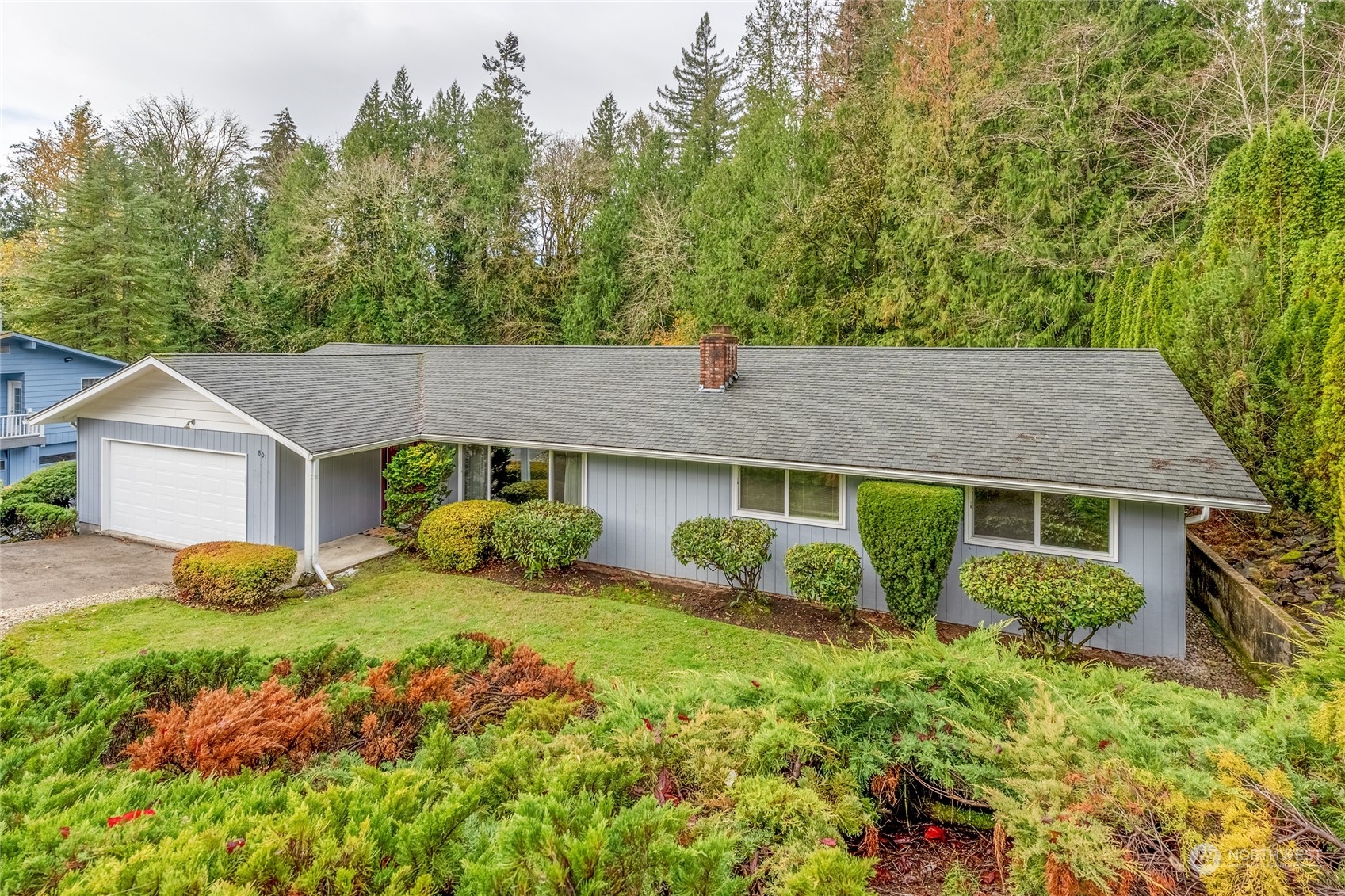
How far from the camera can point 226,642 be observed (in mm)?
7902

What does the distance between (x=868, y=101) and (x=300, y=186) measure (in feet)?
77.3

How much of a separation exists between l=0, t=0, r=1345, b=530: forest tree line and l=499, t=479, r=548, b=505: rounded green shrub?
35.7 feet

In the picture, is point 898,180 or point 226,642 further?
point 898,180

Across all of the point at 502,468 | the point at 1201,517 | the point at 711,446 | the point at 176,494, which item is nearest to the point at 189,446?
the point at 176,494

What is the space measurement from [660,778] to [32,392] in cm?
2713

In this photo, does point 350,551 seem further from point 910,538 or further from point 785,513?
point 910,538

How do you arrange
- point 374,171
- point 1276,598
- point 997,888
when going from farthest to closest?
1. point 374,171
2. point 1276,598
3. point 997,888

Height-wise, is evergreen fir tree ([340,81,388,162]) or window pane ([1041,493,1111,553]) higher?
evergreen fir tree ([340,81,388,162])

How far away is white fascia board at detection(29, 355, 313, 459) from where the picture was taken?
401 inches

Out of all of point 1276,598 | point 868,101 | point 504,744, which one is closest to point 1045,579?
point 1276,598

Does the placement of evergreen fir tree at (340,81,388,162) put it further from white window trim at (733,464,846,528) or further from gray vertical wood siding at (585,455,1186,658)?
white window trim at (733,464,846,528)

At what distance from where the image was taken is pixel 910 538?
8.20 m

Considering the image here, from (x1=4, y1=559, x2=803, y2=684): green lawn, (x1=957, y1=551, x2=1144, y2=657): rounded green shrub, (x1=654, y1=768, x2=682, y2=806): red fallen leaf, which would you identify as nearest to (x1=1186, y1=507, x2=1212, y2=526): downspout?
(x1=957, y1=551, x2=1144, y2=657): rounded green shrub

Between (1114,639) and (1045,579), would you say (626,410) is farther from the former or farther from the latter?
(1114,639)
